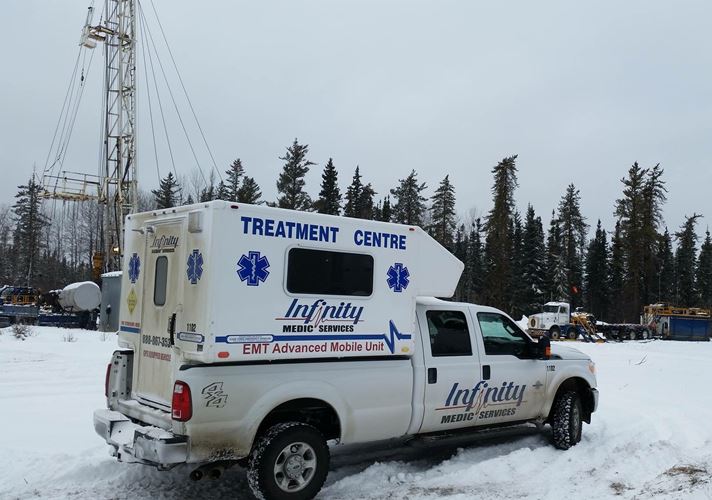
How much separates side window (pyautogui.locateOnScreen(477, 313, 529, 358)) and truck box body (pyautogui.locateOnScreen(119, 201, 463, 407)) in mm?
906

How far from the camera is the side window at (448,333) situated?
688 cm

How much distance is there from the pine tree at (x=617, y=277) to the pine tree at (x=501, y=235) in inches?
512

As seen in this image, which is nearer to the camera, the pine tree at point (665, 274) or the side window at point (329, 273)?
the side window at point (329, 273)

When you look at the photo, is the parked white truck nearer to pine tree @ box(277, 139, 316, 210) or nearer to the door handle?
the door handle

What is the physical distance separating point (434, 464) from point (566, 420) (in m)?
1.88

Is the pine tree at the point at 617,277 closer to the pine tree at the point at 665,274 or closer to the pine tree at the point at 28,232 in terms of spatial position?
the pine tree at the point at 665,274

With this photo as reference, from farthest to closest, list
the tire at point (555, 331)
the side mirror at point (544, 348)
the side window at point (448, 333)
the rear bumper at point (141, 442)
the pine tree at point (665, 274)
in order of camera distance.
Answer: the pine tree at point (665, 274)
the tire at point (555, 331)
the side mirror at point (544, 348)
the side window at point (448, 333)
the rear bumper at point (141, 442)

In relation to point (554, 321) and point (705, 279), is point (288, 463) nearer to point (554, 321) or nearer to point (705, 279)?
point (554, 321)

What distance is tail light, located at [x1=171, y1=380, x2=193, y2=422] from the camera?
5.05m

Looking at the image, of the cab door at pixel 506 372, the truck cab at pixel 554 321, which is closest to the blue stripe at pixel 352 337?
the cab door at pixel 506 372

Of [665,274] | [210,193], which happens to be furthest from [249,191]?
[665,274]

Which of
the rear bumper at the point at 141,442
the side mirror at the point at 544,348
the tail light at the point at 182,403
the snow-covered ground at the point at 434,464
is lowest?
the snow-covered ground at the point at 434,464

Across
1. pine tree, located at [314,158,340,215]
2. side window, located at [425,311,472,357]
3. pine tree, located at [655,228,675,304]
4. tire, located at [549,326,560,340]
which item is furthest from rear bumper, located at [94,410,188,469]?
pine tree, located at [655,228,675,304]

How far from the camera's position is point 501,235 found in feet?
199
